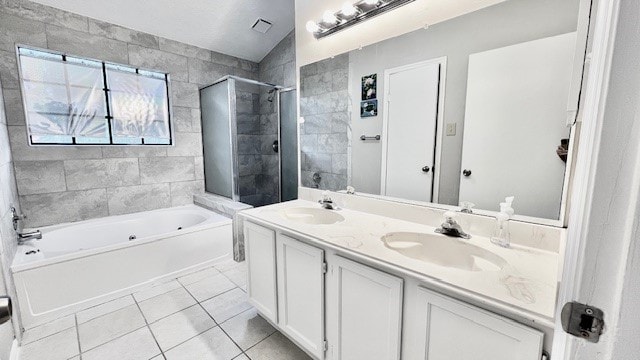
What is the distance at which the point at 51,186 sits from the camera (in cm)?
256

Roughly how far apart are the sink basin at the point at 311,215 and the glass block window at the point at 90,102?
2377mm

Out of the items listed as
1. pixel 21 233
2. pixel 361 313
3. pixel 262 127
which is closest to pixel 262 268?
pixel 361 313

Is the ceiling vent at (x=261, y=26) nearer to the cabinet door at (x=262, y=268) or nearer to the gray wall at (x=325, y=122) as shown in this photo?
the gray wall at (x=325, y=122)

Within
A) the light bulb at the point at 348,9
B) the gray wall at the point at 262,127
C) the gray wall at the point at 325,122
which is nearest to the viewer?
the light bulb at the point at 348,9

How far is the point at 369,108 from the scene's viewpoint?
1780 mm

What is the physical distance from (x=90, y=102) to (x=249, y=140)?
5.82ft

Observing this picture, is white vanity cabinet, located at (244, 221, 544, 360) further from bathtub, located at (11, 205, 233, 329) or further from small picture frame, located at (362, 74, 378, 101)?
bathtub, located at (11, 205, 233, 329)

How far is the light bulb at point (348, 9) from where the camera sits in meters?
1.71

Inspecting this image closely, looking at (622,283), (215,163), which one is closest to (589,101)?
(622,283)

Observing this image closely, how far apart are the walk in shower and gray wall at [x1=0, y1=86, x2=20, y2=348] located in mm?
1767

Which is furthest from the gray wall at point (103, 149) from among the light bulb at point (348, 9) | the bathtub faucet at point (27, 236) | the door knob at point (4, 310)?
→ the door knob at point (4, 310)

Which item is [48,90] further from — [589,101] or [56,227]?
[589,101]

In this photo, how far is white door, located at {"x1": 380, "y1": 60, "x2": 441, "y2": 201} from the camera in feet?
4.84

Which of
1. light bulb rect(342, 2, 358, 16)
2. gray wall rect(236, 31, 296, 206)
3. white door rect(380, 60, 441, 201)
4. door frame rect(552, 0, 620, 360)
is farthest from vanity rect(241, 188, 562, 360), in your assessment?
gray wall rect(236, 31, 296, 206)
